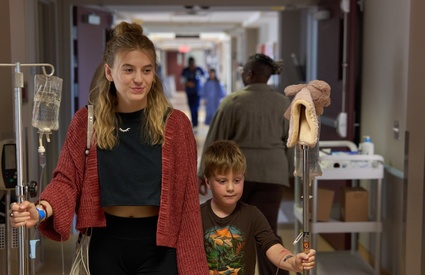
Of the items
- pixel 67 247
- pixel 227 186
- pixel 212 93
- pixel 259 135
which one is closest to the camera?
pixel 227 186

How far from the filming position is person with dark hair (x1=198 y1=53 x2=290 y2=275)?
374 centimetres

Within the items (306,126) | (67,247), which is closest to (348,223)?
(67,247)

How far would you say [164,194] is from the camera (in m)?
2.04

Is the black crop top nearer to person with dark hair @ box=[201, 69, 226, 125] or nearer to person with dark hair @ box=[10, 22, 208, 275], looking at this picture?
person with dark hair @ box=[10, 22, 208, 275]

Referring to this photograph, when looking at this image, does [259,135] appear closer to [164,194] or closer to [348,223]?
[348,223]

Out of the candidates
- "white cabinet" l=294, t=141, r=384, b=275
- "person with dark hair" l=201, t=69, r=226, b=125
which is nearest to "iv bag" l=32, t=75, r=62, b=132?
"white cabinet" l=294, t=141, r=384, b=275

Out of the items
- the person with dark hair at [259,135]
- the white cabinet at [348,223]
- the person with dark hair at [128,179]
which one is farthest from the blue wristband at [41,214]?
the white cabinet at [348,223]

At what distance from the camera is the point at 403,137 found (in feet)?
13.6

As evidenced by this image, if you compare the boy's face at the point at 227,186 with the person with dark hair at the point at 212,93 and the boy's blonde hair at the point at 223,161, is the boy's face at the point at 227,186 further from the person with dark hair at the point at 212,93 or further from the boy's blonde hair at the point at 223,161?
the person with dark hair at the point at 212,93

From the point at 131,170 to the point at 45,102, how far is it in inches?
14.1

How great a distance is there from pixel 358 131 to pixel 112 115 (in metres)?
3.38

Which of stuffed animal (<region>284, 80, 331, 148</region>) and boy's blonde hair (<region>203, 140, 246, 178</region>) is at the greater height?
stuffed animal (<region>284, 80, 331, 148</region>)

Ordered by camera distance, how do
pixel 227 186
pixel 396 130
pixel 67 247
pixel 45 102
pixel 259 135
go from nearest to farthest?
1. pixel 45 102
2. pixel 227 186
3. pixel 259 135
4. pixel 396 130
5. pixel 67 247

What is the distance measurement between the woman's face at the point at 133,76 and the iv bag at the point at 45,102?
205mm
